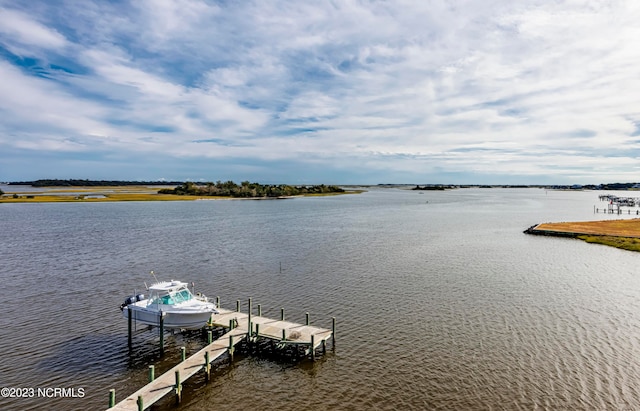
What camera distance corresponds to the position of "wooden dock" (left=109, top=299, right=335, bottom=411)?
68.9 ft

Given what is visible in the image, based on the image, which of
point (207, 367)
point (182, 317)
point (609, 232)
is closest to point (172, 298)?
point (182, 317)

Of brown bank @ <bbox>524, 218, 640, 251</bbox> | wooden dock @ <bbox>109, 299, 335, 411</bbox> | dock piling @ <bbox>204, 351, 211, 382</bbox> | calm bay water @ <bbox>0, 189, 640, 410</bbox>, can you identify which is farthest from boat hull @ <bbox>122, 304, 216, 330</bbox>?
brown bank @ <bbox>524, 218, 640, 251</bbox>

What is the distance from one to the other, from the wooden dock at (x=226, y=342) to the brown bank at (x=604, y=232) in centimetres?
6228

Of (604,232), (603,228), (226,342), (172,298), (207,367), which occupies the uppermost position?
(603,228)

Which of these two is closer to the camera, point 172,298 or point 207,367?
point 207,367

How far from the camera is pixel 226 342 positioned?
91.8 feet

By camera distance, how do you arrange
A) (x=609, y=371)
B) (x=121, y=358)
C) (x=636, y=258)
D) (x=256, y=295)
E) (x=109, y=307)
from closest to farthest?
1. (x=609, y=371)
2. (x=121, y=358)
3. (x=109, y=307)
4. (x=256, y=295)
5. (x=636, y=258)

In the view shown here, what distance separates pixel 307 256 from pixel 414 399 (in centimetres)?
3805

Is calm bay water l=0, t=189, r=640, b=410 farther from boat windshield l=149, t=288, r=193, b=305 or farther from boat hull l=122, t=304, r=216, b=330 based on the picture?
boat windshield l=149, t=288, r=193, b=305

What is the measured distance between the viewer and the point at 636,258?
5778cm

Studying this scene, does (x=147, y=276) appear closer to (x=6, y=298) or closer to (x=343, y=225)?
(x=6, y=298)

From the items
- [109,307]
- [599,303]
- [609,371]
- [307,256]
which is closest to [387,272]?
[307,256]

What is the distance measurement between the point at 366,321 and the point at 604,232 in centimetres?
7053

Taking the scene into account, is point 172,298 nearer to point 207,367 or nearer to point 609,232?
point 207,367
